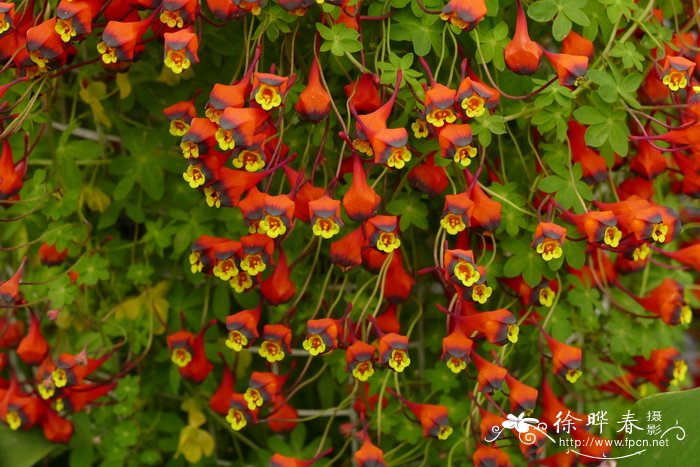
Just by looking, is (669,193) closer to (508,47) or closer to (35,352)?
(508,47)

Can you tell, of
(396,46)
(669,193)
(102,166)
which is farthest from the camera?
(669,193)

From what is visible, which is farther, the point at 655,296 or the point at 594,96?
the point at 655,296

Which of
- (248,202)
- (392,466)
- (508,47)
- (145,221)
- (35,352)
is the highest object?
(508,47)

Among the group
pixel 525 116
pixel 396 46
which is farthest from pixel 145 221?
pixel 525 116

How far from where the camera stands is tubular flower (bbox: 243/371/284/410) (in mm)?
1226

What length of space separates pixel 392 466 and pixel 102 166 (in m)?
0.60

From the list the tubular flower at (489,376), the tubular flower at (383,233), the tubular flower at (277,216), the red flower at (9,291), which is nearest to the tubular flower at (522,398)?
the tubular flower at (489,376)

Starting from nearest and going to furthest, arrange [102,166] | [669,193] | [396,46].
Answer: [396,46] < [102,166] < [669,193]

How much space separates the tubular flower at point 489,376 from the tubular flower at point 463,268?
0.43 feet

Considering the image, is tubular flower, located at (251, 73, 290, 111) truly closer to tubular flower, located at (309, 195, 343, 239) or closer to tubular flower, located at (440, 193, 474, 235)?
tubular flower, located at (309, 195, 343, 239)

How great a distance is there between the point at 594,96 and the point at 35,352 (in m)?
0.81

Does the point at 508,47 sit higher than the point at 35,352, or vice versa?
the point at 508,47

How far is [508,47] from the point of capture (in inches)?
43.8

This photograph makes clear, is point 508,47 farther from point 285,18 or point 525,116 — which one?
point 285,18
